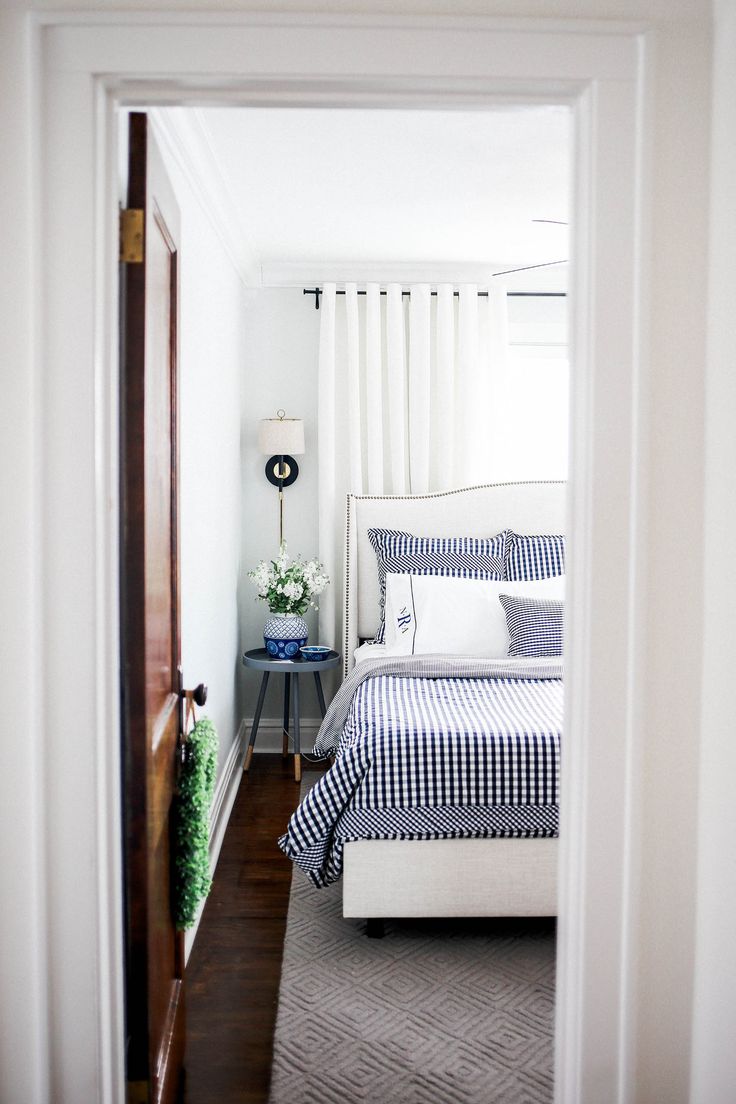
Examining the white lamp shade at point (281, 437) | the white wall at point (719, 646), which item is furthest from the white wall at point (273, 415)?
the white wall at point (719, 646)

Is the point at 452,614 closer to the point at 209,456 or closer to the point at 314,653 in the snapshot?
the point at 314,653

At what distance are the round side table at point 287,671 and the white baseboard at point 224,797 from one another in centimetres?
8

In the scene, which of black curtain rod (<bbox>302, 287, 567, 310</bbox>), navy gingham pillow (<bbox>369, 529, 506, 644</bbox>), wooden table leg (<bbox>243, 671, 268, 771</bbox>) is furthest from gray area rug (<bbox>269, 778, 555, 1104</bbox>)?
black curtain rod (<bbox>302, 287, 567, 310</bbox>)

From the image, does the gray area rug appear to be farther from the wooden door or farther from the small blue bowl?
the small blue bowl

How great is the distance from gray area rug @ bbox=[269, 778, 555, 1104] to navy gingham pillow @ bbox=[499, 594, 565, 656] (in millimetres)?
1283

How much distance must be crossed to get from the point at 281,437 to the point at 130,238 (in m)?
3.24

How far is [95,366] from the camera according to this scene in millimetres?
1426

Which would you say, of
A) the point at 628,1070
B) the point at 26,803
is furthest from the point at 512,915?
the point at 26,803

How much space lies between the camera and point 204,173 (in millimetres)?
3328

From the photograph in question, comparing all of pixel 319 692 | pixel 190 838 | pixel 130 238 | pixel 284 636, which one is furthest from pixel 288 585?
pixel 130 238

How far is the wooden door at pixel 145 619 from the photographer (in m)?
1.65

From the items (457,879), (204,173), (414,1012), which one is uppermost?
(204,173)

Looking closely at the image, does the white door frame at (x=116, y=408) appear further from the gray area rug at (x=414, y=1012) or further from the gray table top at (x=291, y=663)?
the gray table top at (x=291, y=663)

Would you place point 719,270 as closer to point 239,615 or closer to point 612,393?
point 612,393
